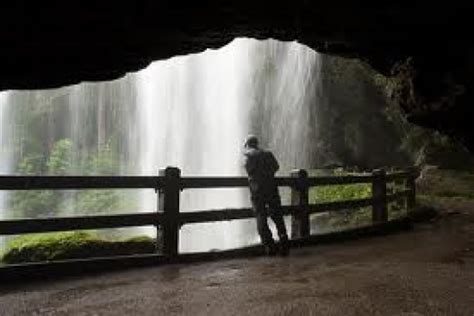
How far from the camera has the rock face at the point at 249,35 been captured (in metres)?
5.96

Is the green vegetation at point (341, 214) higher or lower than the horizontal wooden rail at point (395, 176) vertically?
lower

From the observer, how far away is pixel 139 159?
33.9 metres

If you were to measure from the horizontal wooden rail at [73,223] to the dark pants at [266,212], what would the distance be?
1.84 m

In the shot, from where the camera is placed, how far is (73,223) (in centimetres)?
800

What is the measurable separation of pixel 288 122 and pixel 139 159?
957 centimetres

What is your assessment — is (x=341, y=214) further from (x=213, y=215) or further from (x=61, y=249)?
(x=61, y=249)

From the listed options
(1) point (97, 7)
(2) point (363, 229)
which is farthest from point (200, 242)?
(1) point (97, 7)

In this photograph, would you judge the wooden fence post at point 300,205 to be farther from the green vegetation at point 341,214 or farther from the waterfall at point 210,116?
the waterfall at point 210,116

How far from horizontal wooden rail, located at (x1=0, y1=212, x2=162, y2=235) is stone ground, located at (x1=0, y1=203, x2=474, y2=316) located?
67 centimetres

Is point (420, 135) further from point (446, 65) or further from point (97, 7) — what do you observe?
point (97, 7)

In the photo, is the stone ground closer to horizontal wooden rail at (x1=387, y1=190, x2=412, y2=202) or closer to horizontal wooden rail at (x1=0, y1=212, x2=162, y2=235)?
horizontal wooden rail at (x1=0, y1=212, x2=162, y2=235)

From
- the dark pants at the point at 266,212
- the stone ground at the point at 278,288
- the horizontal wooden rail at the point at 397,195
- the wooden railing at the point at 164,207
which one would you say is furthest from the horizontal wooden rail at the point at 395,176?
the dark pants at the point at 266,212

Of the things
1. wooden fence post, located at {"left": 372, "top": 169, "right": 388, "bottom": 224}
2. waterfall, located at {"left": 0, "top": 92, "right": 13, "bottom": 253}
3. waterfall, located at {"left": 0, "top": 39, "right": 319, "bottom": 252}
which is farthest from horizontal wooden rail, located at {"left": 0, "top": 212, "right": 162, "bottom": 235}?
waterfall, located at {"left": 0, "top": 92, "right": 13, "bottom": 253}

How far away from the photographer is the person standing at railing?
32.7 feet
